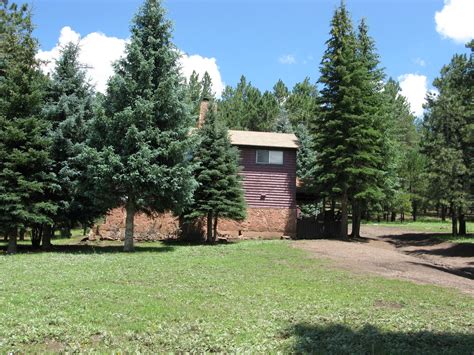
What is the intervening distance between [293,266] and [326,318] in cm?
671

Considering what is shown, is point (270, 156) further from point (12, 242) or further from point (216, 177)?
Answer: point (12, 242)

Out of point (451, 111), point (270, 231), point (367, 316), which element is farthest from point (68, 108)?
point (451, 111)

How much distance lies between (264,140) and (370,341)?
76.6ft

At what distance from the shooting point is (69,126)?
19.4 m

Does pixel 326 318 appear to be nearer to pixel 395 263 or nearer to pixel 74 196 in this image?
pixel 395 263

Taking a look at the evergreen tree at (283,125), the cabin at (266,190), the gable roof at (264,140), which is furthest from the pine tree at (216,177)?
the evergreen tree at (283,125)

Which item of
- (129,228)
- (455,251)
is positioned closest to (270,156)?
(455,251)

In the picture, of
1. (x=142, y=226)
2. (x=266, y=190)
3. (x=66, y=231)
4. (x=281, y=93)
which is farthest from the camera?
(x=281, y=93)

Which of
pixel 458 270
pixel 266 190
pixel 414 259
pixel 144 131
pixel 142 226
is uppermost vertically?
pixel 144 131

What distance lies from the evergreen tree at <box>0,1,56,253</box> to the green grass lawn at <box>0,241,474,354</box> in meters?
3.93

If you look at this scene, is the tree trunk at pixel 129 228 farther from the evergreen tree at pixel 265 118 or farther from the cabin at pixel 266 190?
the evergreen tree at pixel 265 118

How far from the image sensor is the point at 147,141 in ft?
59.6

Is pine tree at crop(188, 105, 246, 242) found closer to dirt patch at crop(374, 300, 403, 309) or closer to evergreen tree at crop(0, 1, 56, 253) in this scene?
evergreen tree at crop(0, 1, 56, 253)

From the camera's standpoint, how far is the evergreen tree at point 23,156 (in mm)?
17125
